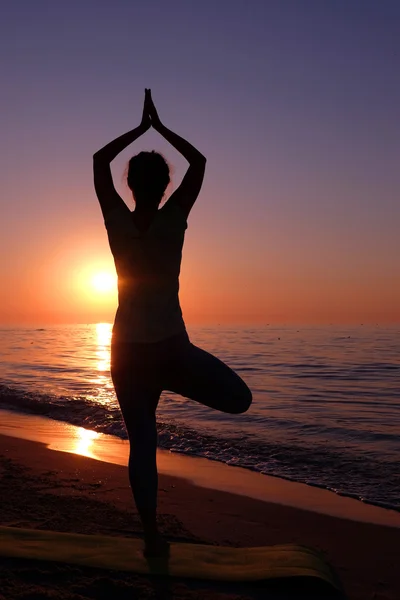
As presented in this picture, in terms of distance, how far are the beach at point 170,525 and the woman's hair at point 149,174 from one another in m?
2.28

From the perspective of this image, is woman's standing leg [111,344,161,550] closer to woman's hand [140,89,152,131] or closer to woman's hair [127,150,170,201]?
woman's hair [127,150,170,201]

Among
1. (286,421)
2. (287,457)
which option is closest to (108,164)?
(287,457)

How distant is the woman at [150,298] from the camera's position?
307cm

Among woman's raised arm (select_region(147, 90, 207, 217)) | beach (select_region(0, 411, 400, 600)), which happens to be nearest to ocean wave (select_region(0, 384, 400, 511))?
beach (select_region(0, 411, 400, 600))

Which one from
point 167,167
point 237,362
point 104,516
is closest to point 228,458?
point 104,516

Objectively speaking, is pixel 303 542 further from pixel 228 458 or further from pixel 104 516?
pixel 228 458

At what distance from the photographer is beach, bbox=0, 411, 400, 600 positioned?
3242 mm

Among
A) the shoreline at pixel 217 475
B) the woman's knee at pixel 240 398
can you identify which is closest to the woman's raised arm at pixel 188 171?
the woman's knee at pixel 240 398

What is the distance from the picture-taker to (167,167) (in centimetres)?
321

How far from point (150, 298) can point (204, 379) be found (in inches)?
21.6

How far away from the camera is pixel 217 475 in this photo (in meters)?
6.95

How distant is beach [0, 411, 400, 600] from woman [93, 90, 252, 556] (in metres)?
0.65

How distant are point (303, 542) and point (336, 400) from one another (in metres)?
10.2

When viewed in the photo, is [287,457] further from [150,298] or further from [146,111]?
[146,111]
